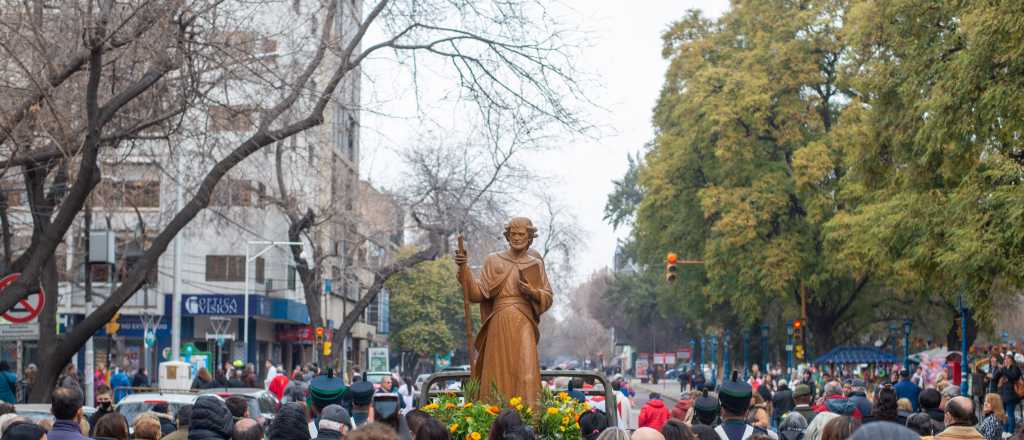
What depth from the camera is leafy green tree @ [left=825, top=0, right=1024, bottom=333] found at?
81.7 ft

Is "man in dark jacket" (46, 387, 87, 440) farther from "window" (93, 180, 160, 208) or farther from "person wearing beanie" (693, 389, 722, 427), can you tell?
"window" (93, 180, 160, 208)

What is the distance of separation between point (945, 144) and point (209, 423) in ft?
70.7

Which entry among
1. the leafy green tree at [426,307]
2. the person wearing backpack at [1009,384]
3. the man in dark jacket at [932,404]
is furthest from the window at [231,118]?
the leafy green tree at [426,307]

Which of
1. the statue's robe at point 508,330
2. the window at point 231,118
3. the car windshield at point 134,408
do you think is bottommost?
the car windshield at point 134,408

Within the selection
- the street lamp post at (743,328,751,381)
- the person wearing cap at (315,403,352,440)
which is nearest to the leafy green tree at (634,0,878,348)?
the street lamp post at (743,328,751,381)

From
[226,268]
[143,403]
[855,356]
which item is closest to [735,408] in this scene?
[143,403]

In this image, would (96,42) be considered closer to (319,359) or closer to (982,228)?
(982,228)

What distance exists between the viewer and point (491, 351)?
11.2 metres

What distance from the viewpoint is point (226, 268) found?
195 feet

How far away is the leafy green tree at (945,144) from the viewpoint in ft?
81.7

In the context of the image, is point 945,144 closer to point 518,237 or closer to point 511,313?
point 518,237

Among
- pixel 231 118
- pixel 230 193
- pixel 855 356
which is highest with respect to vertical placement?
pixel 230 193

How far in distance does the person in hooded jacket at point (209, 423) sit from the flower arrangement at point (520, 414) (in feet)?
5.25

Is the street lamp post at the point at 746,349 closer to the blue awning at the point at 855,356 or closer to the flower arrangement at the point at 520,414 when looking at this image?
the blue awning at the point at 855,356
